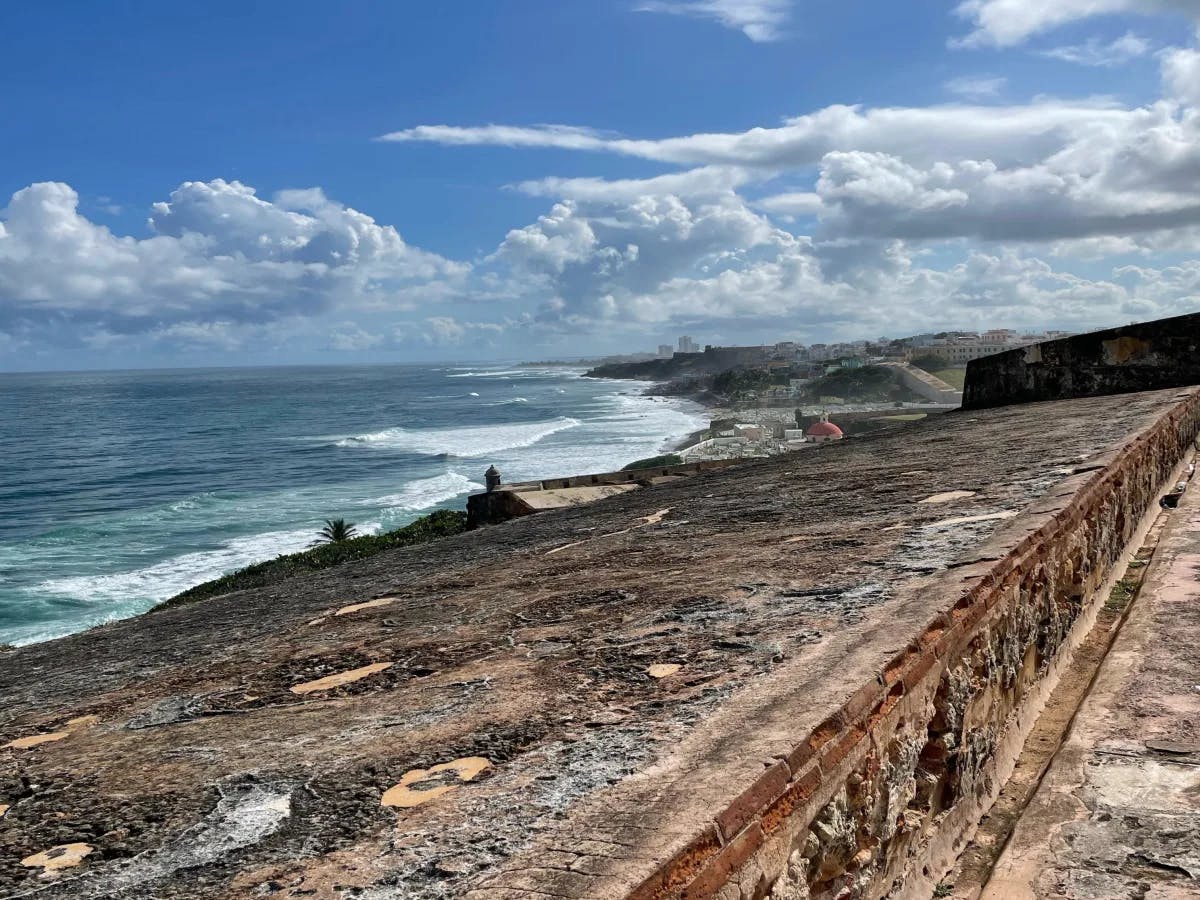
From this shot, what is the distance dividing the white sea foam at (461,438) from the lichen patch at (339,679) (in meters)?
55.9

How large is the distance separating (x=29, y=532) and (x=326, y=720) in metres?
42.0

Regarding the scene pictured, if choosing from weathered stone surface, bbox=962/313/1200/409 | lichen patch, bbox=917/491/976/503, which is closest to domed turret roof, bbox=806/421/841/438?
weathered stone surface, bbox=962/313/1200/409

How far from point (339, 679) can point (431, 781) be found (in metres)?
0.99

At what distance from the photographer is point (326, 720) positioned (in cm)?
226

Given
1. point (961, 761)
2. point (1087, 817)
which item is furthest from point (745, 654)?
point (1087, 817)

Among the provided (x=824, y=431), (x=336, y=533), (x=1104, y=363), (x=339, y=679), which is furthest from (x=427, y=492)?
(x=339, y=679)

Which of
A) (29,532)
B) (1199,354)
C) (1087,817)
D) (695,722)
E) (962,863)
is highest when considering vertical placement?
(1199,354)

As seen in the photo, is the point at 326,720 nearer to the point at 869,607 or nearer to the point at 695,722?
the point at 695,722

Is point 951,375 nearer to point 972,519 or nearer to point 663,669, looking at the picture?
point 972,519

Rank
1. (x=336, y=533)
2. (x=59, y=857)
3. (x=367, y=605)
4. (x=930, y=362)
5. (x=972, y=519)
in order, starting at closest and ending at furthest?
(x=59, y=857), (x=972, y=519), (x=367, y=605), (x=336, y=533), (x=930, y=362)

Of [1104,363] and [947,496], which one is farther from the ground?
[1104,363]

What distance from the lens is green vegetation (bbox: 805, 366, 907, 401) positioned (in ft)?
306

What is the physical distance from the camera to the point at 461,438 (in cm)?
6950

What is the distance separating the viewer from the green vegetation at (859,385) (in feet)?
306
